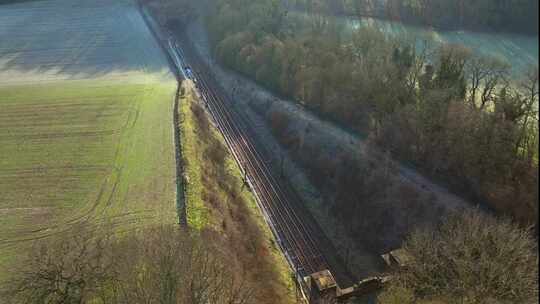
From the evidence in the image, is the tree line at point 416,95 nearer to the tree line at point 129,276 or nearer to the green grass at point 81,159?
the green grass at point 81,159

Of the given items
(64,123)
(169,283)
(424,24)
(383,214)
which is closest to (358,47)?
(424,24)

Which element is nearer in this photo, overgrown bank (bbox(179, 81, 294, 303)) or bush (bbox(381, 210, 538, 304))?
bush (bbox(381, 210, 538, 304))

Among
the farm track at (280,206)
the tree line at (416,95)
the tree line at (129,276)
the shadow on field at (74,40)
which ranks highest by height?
the shadow on field at (74,40)

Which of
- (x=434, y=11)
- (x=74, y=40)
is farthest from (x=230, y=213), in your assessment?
(x=74, y=40)

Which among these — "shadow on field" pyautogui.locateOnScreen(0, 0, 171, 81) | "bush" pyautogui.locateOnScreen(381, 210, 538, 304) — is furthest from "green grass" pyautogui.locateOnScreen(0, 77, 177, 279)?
"bush" pyautogui.locateOnScreen(381, 210, 538, 304)

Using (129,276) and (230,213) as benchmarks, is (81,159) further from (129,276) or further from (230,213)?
(129,276)

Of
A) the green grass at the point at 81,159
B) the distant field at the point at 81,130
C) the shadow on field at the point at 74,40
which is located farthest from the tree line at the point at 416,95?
the shadow on field at the point at 74,40

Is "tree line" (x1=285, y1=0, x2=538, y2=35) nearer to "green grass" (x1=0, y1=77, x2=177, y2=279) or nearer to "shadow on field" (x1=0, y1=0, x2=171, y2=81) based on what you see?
"shadow on field" (x1=0, y1=0, x2=171, y2=81)
